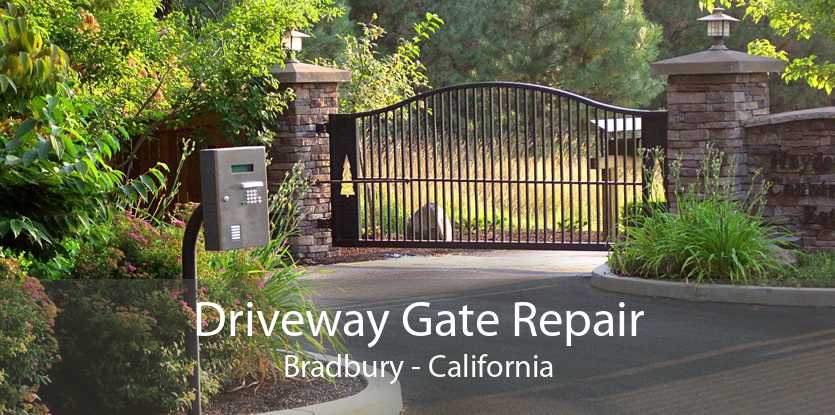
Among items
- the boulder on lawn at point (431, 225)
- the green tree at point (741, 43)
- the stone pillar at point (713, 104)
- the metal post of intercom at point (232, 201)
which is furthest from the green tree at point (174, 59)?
the green tree at point (741, 43)

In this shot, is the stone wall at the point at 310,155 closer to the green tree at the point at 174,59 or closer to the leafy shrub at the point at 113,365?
the green tree at the point at 174,59

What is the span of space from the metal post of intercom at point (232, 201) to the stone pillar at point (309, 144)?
29.5 ft

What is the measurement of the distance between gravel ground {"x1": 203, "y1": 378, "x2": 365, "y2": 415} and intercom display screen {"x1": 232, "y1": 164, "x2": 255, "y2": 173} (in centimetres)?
152

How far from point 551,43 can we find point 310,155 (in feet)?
53.1

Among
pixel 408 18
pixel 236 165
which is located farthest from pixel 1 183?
pixel 408 18

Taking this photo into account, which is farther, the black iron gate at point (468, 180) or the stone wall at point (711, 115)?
the black iron gate at point (468, 180)

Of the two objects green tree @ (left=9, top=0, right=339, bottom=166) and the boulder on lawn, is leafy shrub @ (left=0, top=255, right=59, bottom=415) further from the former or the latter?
the boulder on lawn

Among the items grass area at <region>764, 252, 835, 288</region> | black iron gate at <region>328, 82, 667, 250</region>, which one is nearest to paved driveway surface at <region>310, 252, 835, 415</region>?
grass area at <region>764, 252, 835, 288</region>

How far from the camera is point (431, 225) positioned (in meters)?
17.1

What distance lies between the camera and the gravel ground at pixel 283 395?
7445 millimetres

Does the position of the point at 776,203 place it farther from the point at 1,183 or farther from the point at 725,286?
the point at 1,183

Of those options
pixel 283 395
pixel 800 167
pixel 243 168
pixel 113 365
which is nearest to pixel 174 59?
pixel 800 167

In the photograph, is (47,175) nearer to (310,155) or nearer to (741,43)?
(310,155)

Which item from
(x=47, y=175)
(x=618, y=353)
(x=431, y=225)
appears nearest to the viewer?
(x=47, y=175)
